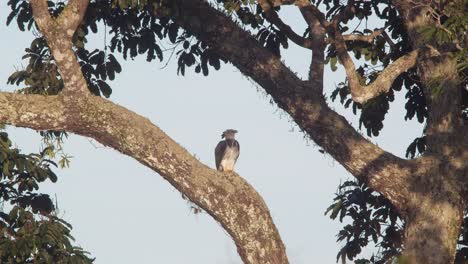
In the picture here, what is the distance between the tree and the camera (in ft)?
38.7

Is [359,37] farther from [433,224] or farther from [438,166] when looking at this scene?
[433,224]

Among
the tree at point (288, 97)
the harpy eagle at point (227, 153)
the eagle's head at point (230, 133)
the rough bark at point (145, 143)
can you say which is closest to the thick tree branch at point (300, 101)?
the tree at point (288, 97)

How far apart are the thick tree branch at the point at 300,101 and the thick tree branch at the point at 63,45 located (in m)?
2.19

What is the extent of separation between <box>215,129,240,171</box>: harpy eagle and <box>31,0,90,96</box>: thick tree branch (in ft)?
10.1

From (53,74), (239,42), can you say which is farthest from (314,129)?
(53,74)

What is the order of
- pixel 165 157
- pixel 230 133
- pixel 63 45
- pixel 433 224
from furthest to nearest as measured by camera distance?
pixel 230 133, pixel 433 224, pixel 63 45, pixel 165 157

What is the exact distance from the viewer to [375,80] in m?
12.6

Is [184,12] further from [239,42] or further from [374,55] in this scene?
[374,55]

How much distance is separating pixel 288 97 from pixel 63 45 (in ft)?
9.34

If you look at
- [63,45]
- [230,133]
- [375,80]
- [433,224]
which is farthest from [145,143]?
[230,133]

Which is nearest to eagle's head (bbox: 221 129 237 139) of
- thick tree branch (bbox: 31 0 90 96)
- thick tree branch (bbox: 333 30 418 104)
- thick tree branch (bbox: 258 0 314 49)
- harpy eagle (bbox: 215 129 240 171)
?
harpy eagle (bbox: 215 129 240 171)

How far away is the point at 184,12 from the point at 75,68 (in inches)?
97.6

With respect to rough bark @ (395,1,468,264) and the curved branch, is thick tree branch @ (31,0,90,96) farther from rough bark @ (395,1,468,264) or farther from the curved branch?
rough bark @ (395,1,468,264)

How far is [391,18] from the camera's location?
15055 millimetres
